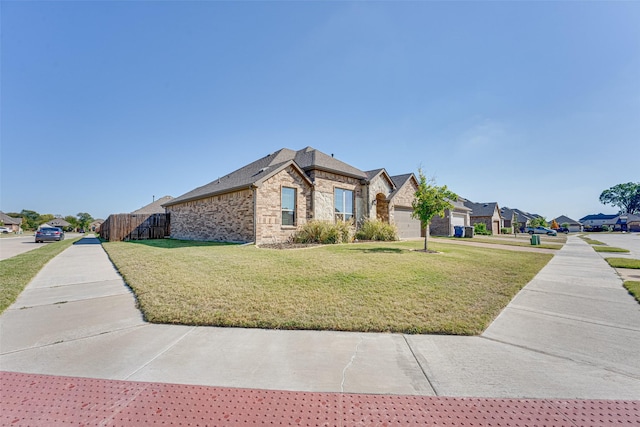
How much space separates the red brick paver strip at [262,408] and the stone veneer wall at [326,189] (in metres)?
13.1

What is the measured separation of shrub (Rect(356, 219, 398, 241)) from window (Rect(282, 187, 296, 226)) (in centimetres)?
474

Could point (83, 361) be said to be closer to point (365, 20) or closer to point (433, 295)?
point (433, 295)

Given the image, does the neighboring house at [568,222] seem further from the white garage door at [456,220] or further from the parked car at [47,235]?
the parked car at [47,235]

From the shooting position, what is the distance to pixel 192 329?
3.84 meters

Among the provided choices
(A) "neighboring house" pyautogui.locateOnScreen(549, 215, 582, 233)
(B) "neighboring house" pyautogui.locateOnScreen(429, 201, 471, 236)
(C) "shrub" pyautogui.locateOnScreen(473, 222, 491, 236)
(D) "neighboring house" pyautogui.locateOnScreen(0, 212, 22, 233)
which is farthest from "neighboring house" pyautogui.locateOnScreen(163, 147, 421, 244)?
(A) "neighboring house" pyautogui.locateOnScreen(549, 215, 582, 233)

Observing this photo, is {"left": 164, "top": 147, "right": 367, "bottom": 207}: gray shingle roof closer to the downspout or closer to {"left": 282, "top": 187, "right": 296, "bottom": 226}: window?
the downspout

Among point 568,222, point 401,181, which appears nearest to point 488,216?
point 401,181

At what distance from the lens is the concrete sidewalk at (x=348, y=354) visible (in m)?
2.55

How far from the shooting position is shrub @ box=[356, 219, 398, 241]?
53.6ft

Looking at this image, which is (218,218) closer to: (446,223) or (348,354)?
(348,354)

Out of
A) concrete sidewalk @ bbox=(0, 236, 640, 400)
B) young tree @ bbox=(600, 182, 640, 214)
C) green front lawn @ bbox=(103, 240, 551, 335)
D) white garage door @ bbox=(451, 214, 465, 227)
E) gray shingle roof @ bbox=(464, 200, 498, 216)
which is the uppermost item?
young tree @ bbox=(600, 182, 640, 214)

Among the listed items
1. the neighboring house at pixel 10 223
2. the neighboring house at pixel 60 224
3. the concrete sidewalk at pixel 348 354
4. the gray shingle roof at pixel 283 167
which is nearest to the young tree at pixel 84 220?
the neighboring house at pixel 60 224

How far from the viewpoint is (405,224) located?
71.0 feet

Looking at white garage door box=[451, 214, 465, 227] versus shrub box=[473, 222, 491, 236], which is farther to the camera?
shrub box=[473, 222, 491, 236]
